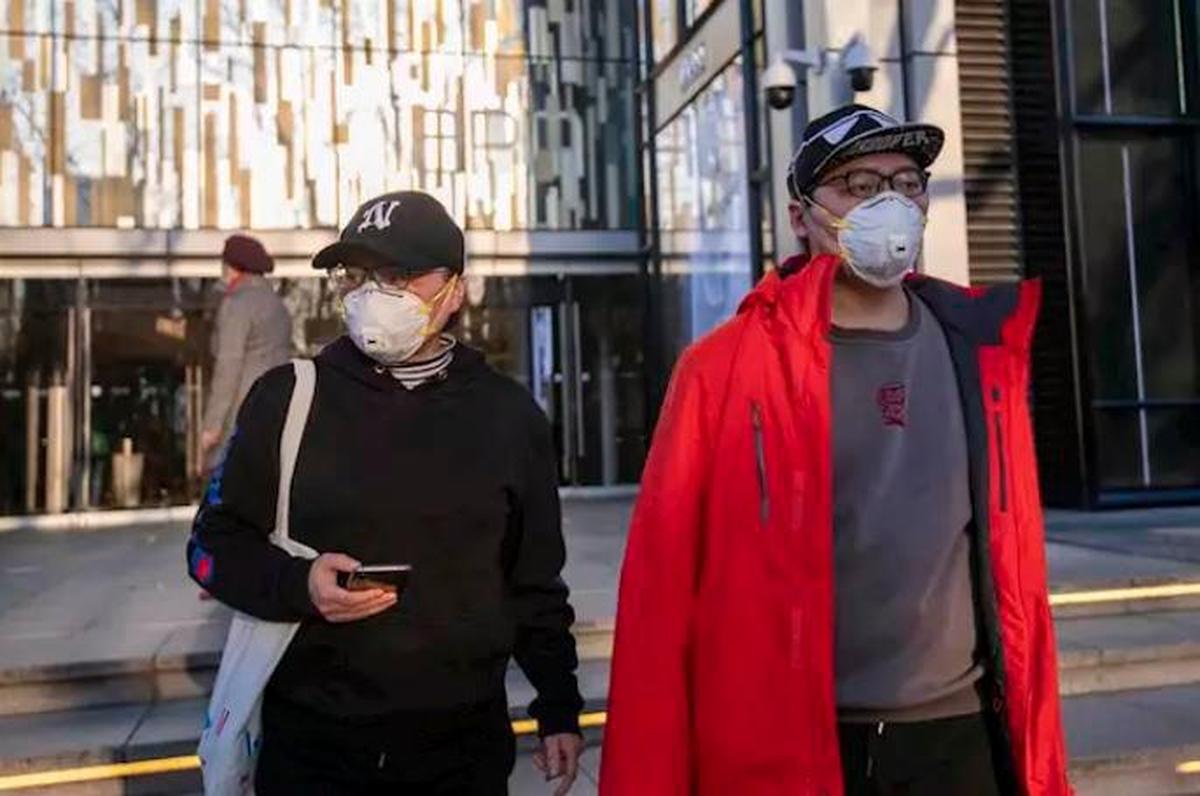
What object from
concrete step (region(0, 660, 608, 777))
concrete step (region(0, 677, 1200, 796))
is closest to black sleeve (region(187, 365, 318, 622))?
concrete step (region(0, 677, 1200, 796))

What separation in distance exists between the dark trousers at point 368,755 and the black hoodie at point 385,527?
Answer: 30 mm

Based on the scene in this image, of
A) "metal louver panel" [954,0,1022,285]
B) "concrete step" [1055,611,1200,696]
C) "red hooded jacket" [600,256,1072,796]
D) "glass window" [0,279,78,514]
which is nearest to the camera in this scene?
"red hooded jacket" [600,256,1072,796]

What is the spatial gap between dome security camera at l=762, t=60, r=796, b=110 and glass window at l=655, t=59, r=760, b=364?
6.56 feet

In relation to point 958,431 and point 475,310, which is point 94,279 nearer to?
point 475,310

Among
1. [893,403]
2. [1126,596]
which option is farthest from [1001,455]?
[1126,596]

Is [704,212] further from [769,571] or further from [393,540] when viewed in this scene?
[769,571]

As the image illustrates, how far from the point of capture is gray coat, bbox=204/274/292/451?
540cm

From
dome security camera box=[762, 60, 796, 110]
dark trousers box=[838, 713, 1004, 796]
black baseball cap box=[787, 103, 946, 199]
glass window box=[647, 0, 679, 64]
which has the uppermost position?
glass window box=[647, 0, 679, 64]

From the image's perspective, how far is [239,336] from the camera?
5.49 m

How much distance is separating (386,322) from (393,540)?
15.3 inches

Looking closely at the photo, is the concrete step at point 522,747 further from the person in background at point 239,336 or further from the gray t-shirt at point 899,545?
the gray t-shirt at point 899,545

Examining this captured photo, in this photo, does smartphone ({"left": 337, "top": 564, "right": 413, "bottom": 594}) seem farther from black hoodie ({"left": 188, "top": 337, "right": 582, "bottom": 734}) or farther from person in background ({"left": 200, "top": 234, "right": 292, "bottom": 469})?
person in background ({"left": 200, "top": 234, "right": 292, "bottom": 469})

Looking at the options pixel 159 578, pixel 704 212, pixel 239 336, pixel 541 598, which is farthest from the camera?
pixel 704 212

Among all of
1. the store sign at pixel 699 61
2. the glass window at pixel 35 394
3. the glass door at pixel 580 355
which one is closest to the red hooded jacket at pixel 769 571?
the store sign at pixel 699 61
